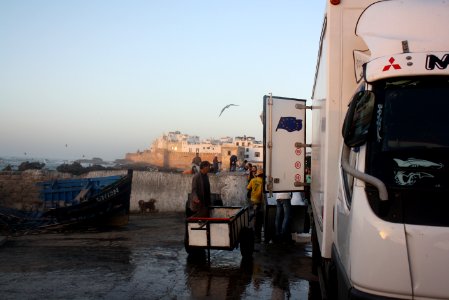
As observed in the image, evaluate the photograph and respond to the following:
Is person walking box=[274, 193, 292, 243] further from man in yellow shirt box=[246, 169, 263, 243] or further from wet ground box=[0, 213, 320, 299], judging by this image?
man in yellow shirt box=[246, 169, 263, 243]

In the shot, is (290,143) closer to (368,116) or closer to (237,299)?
(237,299)

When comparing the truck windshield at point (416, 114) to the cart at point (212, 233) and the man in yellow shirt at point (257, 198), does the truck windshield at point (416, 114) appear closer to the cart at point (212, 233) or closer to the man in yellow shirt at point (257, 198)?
the cart at point (212, 233)

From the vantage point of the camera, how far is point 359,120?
3180 mm

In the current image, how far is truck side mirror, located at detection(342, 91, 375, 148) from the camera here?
3.07 m

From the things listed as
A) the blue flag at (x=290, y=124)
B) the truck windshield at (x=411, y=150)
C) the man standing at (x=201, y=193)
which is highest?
the blue flag at (x=290, y=124)

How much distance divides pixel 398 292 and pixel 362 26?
6.69ft

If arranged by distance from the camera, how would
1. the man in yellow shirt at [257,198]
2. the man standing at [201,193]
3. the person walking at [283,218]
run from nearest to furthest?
the man standing at [201,193], the person walking at [283,218], the man in yellow shirt at [257,198]

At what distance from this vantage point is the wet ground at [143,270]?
21.7ft

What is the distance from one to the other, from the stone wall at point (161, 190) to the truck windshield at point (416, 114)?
12972 millimetres

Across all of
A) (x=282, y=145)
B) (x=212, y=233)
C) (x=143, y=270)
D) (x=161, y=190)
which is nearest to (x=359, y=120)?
(x=282, y=145)

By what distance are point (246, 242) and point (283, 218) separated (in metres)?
1.99

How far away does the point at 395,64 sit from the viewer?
3.12 m

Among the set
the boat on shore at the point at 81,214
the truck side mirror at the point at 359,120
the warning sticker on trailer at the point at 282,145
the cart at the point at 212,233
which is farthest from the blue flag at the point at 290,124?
the boat on shore at the point at 81,214

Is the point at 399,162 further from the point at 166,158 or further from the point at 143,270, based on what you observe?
the point at 166,158
